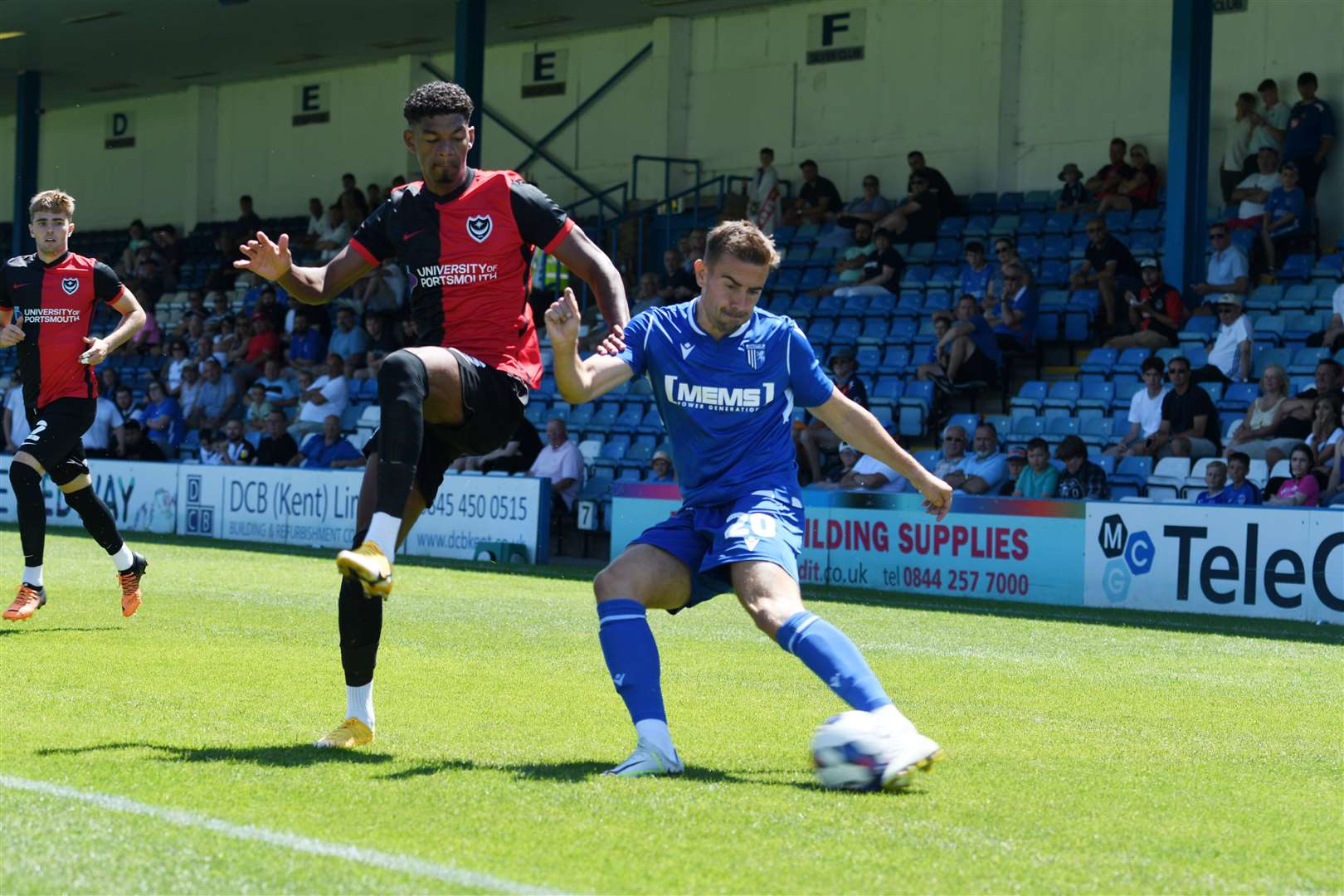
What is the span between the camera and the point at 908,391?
1961 centimetres

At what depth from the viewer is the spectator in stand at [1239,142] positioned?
20.7 meters

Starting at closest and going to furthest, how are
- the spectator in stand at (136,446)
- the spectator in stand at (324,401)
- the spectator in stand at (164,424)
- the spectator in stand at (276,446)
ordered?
1. the spectator in stand at (276,446)
2. the spectator in stand at (324,401)
3. the spectator in stand at (136,446)
4. the spectator in stand at (164,424)

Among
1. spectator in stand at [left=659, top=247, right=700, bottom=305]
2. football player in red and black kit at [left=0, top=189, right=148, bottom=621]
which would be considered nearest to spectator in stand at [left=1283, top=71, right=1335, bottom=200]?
spectator in stand at [left=659, top=247, right=700, bottom=305]

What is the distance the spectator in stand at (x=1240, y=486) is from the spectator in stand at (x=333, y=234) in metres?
18.3

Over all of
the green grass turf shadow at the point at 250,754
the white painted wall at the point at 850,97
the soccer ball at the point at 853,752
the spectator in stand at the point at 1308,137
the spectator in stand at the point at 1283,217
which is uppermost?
the white painted wall at the point at 850,97

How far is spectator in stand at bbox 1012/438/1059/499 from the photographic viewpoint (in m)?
16.0

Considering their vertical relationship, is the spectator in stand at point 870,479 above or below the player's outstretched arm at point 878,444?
below

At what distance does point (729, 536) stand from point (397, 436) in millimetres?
1135

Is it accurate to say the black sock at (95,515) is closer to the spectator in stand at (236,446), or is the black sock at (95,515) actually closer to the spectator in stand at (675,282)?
the spectator in stand at (675,282)

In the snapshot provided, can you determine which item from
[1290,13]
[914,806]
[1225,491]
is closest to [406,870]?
[914,806]

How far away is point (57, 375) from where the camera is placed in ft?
34.2

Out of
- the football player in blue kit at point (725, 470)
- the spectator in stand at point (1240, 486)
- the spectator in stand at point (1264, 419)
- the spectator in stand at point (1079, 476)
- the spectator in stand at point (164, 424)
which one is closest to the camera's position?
the football player in blue kit at point (725, 470)

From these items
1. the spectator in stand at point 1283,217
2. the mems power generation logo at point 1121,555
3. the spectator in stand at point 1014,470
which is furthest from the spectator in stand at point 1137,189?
the mems power generation logo at point 1121,555

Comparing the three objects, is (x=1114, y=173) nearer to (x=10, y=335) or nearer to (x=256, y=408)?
(x=256, y=408)
